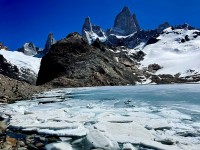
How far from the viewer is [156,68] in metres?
157

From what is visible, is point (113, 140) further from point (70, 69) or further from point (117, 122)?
point (70, 69)

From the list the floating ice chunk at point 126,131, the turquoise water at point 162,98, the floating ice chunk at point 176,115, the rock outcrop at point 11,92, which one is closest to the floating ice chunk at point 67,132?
the floating ice chunk at point 126,131

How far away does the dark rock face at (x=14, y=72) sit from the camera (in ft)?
435

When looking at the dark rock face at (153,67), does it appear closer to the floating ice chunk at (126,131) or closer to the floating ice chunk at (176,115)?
the floating ice chunk at (176,115)

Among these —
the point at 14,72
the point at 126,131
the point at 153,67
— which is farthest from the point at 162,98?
the point at 153,67

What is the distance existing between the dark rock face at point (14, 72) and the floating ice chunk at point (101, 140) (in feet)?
411

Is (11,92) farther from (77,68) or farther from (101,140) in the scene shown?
(77,68)

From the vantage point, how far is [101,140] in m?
9.94

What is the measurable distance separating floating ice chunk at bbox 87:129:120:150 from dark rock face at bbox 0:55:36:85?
4932 inches

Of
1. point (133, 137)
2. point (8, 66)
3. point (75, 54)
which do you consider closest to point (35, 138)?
point (133, 137)

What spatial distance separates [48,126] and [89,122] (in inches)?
80.9

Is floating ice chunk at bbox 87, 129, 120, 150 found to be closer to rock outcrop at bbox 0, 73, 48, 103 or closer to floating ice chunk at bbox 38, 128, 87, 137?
floating ice chunk at bbox 38, 128, 87, 137

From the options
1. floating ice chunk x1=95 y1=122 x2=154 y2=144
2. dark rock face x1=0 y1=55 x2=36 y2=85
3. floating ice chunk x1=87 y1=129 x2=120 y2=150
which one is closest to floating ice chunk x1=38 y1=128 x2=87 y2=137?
floating ice chunk x1=87 y1=129 x2=120 y2=150

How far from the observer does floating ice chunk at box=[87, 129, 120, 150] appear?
9.39 metres
